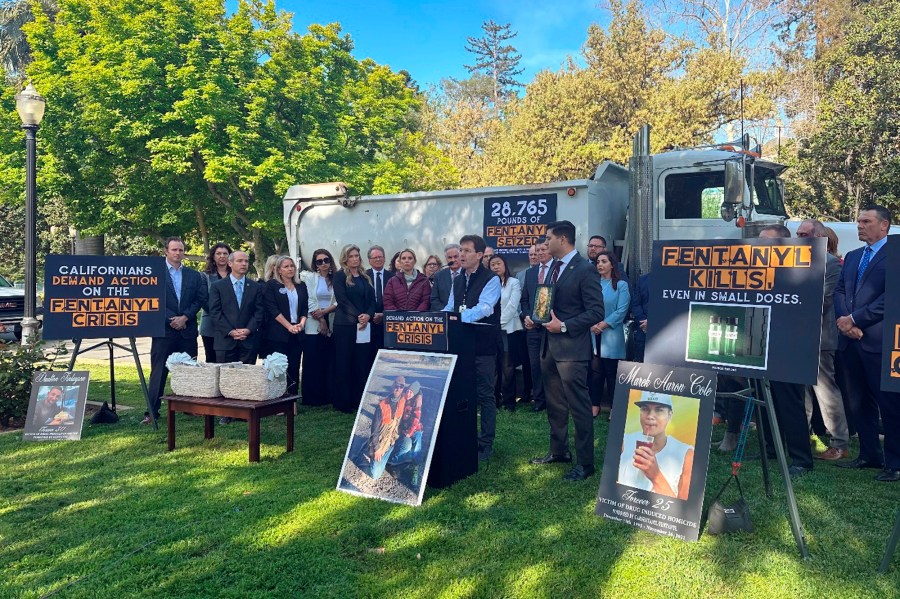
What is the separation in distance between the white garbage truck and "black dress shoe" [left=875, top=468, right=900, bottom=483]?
356 cm

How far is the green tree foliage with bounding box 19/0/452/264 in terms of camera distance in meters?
18.9

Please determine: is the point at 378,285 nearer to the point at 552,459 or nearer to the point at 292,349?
the point at 292,349

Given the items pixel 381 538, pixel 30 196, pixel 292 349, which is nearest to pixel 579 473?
pixel 381 538

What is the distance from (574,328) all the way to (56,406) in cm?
532

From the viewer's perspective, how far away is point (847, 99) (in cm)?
1891

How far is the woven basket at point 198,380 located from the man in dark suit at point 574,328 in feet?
10.0

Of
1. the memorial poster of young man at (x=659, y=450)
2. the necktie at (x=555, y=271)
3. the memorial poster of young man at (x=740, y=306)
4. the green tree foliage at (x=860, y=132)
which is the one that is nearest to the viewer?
the memorial poster of young man at (x=740, y=306)

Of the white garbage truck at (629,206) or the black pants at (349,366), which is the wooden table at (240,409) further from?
the white garbage truck at (629,206)

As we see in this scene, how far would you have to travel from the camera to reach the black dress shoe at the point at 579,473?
16.8 feet

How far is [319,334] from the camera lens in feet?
27.5

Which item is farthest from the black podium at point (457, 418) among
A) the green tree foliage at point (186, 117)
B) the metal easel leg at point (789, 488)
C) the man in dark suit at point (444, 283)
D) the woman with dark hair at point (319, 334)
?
the green tree foliage at point (186, 117)

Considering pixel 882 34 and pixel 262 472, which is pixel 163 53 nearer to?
pixel 262 472

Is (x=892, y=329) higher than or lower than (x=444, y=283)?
lower

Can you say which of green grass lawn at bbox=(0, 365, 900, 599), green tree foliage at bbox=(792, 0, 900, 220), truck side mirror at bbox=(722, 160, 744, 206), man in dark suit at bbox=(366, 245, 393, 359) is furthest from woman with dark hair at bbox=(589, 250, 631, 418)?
green tree foliage at bbox=(792, 0, 900, 220)
